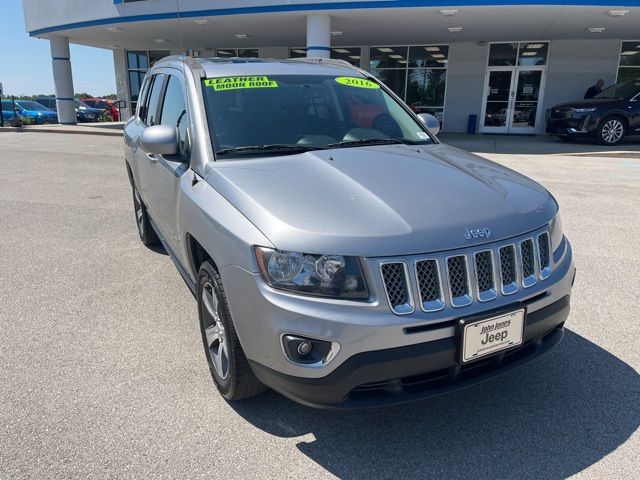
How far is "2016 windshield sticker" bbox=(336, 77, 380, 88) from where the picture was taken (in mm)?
3911

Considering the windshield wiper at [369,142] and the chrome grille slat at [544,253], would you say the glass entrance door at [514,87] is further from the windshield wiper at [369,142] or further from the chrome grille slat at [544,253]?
the chrome grille slat at [544,253]

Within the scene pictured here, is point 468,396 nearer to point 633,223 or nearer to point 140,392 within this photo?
point 140,392

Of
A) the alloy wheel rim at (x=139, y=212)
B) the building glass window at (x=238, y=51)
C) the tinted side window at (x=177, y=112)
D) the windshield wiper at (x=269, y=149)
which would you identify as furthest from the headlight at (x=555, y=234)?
the building glass window at (x=238, y=51)

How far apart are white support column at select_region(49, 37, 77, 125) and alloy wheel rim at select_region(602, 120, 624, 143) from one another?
70.8 ft

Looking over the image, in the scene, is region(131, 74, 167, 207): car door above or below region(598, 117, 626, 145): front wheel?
above

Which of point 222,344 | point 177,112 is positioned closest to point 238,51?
point 177,112

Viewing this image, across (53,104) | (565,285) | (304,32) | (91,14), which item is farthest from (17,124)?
(565,285)

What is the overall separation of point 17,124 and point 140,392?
24.4 metres

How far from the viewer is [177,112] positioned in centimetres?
366

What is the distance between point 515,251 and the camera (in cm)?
237

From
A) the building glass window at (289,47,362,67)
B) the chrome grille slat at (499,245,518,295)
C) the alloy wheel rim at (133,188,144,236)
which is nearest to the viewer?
the chrome grille slat at (499,245,518,295)

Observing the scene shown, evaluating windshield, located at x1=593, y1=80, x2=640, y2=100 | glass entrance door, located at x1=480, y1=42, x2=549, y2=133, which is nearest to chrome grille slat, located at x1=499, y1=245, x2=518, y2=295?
windshield, located at x1=593, y1=80, x2=640, y2=100

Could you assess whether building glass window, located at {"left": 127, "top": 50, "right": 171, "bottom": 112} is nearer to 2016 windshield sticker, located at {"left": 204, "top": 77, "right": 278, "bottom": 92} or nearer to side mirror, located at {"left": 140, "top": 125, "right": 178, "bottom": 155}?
2016 windshield sticker, located at {"left": 204, "top": 77, "right": 278, "bottom": 92}

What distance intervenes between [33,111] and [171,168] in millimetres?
28509
